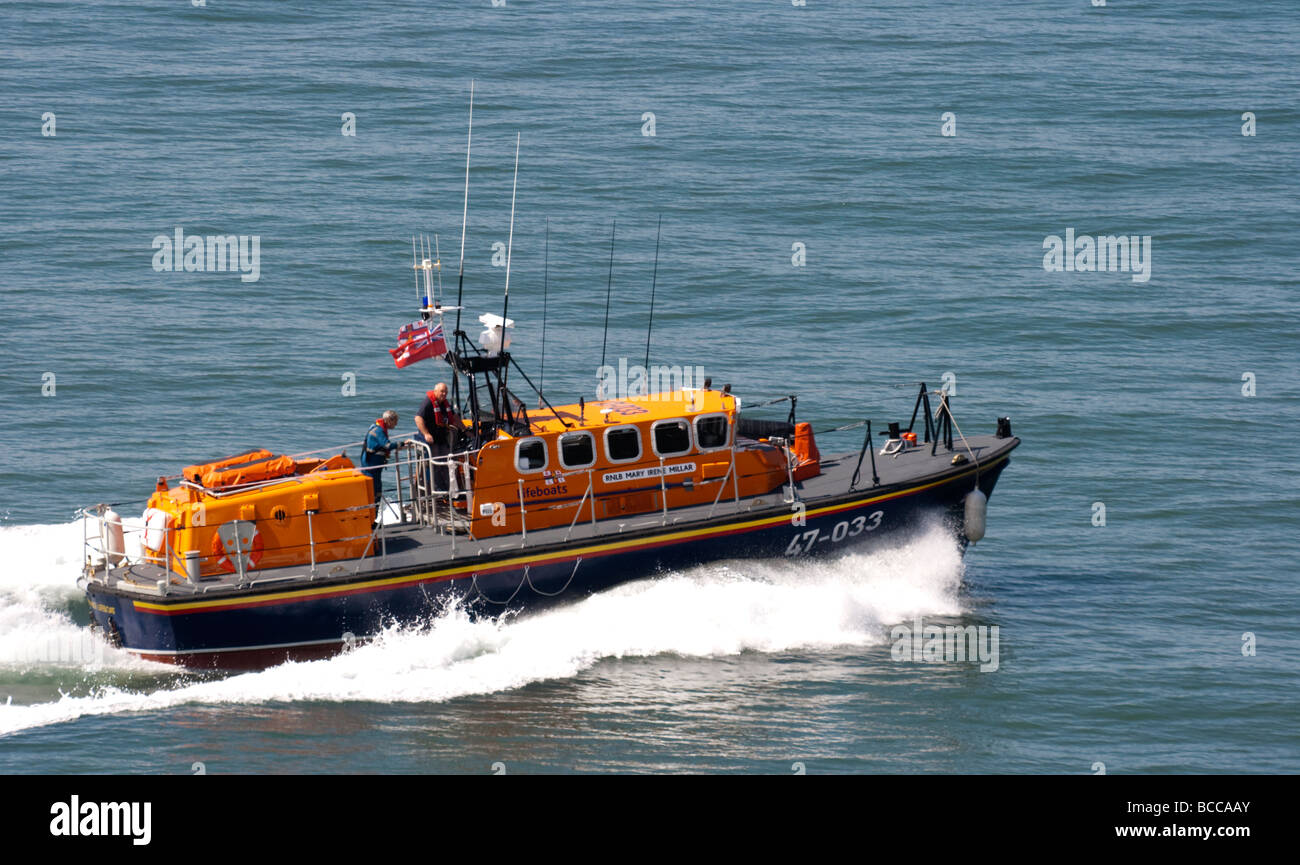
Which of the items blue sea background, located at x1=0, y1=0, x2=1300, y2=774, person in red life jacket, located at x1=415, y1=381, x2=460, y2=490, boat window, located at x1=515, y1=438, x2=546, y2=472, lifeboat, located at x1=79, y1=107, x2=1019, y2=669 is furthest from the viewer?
person in red life jacket, located at x1=415, y1=381, x2=460, y2=490

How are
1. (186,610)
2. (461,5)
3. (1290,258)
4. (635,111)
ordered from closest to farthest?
(186,610)
(1290,258)
(635,111)
(461,5)

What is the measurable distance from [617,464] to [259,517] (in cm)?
488

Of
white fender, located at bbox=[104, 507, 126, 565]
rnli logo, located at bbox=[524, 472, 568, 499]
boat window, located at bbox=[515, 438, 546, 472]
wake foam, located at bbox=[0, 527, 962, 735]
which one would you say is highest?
boat window, located at bbox=[515, 438, 546, 472]

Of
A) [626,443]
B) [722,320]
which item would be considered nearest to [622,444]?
[626,443]

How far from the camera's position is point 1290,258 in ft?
121

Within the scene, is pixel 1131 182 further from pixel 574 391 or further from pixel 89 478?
pixel 89 478

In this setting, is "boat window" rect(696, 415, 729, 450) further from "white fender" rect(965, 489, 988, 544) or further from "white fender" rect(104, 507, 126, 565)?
"white fender" rect(104, 507, 126, 565)

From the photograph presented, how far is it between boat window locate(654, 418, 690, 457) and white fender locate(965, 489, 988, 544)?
4268 mm

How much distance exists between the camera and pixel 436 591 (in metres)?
19.1

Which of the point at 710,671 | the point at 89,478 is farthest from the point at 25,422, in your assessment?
the point at 710,671

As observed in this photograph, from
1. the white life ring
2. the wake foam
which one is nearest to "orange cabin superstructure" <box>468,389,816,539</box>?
the wake foam

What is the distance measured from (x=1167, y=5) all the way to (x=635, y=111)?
23.5 meters

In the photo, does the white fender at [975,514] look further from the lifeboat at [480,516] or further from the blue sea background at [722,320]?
the blue sea background at [722,320]

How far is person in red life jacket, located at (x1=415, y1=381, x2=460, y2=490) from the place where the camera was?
1977cm
